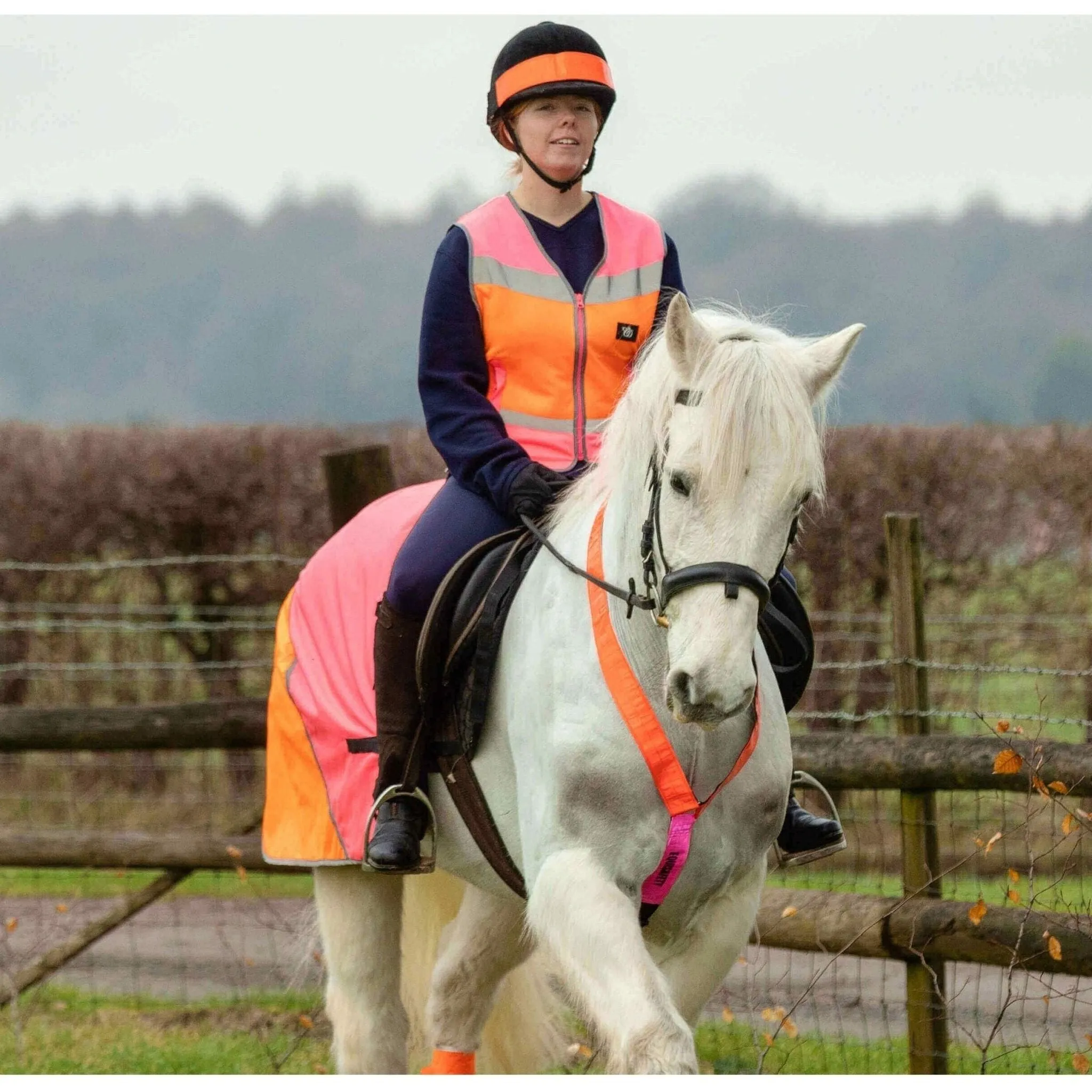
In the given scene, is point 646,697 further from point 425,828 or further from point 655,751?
point 425,828

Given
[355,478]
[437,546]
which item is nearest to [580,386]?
[437,546]

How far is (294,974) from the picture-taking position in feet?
20.7

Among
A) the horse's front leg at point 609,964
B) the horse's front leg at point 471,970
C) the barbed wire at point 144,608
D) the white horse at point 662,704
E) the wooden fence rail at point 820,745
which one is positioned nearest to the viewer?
the white horse at point 662,704

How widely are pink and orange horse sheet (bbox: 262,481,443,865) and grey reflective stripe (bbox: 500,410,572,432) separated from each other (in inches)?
21.1

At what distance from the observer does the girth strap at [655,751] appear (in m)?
4.17

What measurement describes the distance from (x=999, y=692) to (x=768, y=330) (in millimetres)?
8175

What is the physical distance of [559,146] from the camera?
190 inches

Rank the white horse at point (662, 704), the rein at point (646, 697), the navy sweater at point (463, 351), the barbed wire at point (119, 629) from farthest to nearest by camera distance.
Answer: the barbed wire at point (119, 629), the navy sweater at point (463, 351), the rein at point (646, 697), the white horse at point (662, 704)

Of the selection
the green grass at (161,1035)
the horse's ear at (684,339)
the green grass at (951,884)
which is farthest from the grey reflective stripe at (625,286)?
the green grass at (951,884)

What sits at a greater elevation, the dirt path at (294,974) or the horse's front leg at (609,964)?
the horse's front leg at (609,964)

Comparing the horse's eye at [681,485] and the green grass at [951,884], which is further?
the green grass at [951,884]

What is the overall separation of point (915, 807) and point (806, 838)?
190 cm

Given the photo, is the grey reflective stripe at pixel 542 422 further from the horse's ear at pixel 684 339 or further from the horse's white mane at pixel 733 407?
the horse's ear at pixel 684 339

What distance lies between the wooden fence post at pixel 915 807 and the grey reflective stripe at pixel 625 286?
2202 mm
